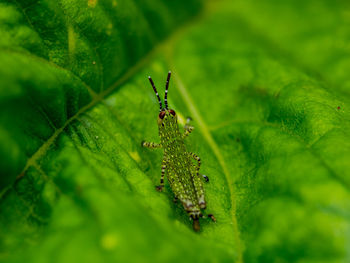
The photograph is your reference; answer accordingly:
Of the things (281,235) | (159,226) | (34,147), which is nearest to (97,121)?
(34,147)

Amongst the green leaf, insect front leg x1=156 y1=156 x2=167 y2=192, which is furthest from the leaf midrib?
insect front leg x1=156 y1=156 x2=167 y2=192

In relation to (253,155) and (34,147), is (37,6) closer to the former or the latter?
(34,147)

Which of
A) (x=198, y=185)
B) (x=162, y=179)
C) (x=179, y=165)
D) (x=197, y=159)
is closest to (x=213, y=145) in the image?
(x=197, y=159)

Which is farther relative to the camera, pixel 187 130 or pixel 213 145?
pixel 187 130

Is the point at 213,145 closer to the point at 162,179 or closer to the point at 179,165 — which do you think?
the point at 179,165

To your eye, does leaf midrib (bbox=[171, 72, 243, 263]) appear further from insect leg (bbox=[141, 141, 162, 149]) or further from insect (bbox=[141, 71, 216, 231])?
insect leg (bbox=[141, 141, 162, 149])

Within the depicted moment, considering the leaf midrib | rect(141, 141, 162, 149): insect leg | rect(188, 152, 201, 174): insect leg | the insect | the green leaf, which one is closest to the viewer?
the green leaf

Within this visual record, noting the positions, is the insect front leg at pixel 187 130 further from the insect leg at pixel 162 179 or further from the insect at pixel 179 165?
the insect leg at pixel 162 179
